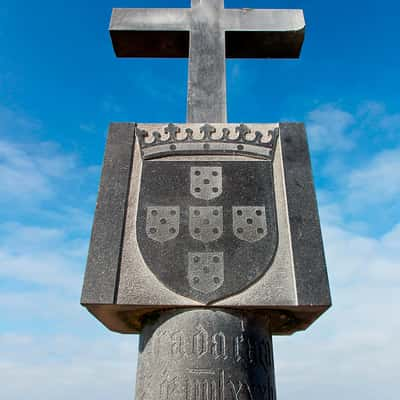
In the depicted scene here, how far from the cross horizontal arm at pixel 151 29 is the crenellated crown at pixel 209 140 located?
1.57m

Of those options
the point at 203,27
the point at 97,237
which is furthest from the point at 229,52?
the point at 97,237

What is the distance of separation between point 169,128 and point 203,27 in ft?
5.51

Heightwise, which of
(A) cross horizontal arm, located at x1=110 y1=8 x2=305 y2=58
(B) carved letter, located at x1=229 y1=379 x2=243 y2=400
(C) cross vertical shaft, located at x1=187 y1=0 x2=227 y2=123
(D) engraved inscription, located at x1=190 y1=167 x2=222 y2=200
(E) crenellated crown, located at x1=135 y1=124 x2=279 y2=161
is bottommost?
(B) carved letter, located at x1=229 y1=379 x2=243 y2=400

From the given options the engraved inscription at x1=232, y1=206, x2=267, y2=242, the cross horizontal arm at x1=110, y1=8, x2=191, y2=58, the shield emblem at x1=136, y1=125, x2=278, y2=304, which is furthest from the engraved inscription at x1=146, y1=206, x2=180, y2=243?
the cross horizontal arm at x1=110, y1=8, x2=191, y2=58

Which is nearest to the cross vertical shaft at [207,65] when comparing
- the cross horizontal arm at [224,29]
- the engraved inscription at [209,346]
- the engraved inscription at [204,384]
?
the cross horizontal arm at [224,29]

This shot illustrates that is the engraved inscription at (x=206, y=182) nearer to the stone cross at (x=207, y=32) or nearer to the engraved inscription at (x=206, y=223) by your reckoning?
the engraved inscription at (x=206, y=223)

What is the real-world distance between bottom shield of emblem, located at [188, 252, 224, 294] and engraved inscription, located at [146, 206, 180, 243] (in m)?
0.28

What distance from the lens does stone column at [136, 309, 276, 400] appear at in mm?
3227

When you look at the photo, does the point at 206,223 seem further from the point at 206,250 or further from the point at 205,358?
the point at 205,358

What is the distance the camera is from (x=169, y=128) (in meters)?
4.41

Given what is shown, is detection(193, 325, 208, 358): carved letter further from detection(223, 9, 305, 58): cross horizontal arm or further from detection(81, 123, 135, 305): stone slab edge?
detection(223, 9, 305, 58): cross horizontal arm

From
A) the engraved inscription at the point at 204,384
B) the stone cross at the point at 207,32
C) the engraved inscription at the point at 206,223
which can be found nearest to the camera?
the engraved inscription at the point at 204,384

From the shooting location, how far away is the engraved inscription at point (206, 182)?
4.02 metres

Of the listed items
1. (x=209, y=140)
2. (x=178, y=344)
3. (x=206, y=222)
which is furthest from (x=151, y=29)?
(x=178, y=344)
